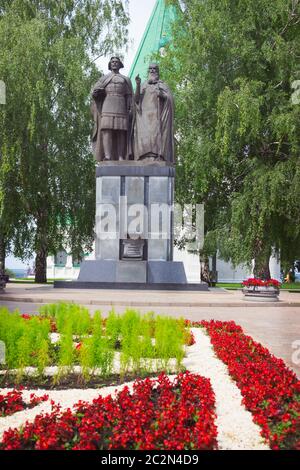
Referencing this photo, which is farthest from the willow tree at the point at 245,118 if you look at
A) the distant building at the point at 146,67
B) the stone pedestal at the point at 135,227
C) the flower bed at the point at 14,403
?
the distant building at the point at 146,67

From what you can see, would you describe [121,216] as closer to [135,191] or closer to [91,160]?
[135,191]

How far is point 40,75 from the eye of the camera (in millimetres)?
25188

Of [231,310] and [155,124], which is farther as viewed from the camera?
[155,124]

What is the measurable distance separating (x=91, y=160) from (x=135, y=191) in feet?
29.1

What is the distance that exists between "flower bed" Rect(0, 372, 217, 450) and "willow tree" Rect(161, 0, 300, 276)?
18559 millimetres

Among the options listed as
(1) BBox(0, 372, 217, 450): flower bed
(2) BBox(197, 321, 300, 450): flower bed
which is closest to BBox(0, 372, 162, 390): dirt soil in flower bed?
(2) BBox(197, 321, 300, 450): flower bed

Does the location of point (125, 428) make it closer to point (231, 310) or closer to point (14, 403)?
point (14, 403)

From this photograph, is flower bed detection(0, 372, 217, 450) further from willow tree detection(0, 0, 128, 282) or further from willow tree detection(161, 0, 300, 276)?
willow tree detection(0, 0, 128, 282)

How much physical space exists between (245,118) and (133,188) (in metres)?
5.36

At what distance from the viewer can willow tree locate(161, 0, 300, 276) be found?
22172 mm

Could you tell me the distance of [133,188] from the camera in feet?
64.4

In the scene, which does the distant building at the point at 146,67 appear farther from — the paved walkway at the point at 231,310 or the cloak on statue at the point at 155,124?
the paved walkway at the point at 231,310

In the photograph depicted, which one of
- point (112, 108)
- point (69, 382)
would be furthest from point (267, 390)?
point (112, 108)
